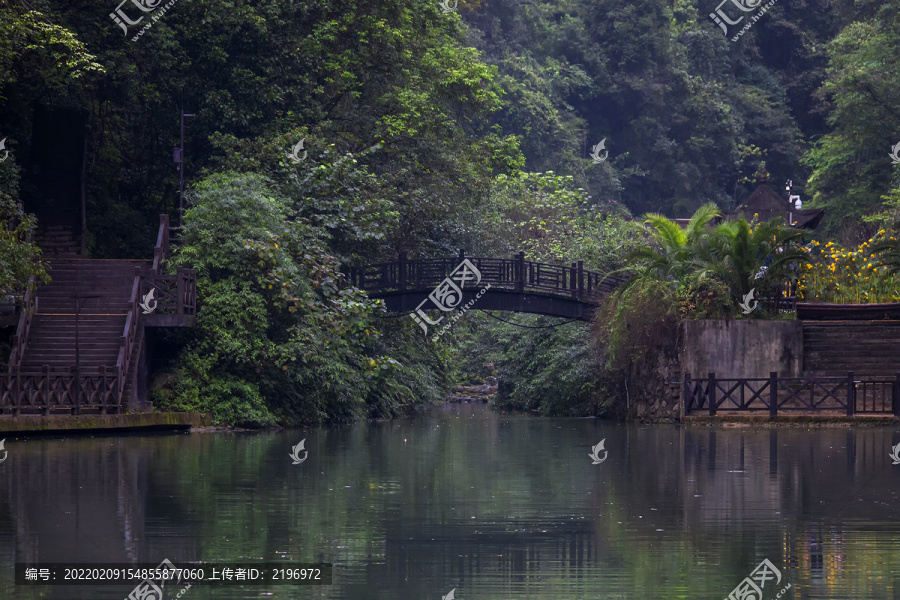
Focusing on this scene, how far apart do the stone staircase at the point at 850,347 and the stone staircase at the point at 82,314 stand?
1606 centimetres

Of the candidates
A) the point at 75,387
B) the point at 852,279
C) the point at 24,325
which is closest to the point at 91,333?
the point at 24,325

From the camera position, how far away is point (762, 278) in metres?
30.5

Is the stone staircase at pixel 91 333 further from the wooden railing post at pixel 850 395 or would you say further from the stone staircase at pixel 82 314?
the wooden railing post at pixel 850 395

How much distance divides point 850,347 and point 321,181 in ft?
45.5

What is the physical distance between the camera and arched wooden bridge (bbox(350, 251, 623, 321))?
35531mm

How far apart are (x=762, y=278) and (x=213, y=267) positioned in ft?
43.1

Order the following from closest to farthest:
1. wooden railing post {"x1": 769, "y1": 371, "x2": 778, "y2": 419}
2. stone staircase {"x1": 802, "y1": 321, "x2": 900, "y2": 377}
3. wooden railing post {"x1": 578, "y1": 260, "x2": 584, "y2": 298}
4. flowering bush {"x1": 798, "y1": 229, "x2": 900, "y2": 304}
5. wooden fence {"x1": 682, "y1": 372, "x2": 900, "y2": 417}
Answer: wooden fence {"x1": 682, "y1": 372, "x2": 900, "y2": 417} → wooden railing post {"x1": 769, "y1": 371, "x2": 778, "y2": 419} → stone staircase {"x1": 802, "y1": 321, "x2": 900, "y2": 377} → flowering bush {"x1": 798, "y1": 229, "x2": 900, "y2": 304} → wooden railing post {"x1": 578, "y1": 260, "x2": 584, "y2": 298}

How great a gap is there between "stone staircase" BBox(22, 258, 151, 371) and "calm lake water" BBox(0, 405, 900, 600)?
5.27m

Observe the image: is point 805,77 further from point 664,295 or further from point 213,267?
point 213,267

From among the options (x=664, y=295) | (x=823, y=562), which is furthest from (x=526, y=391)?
(x=823, y=562)

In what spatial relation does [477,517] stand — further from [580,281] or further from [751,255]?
[580,281]

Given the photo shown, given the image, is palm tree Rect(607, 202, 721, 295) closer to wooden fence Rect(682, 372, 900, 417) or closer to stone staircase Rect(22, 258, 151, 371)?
wooden fence Rect(682, 372, 900, 417)

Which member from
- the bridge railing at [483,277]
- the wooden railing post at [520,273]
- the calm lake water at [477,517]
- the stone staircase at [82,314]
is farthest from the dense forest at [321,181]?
the calm lake water at [477,517]

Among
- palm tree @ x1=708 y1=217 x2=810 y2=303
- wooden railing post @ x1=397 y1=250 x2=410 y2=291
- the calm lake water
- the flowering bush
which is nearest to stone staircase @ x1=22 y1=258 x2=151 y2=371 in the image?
the calm lake water
